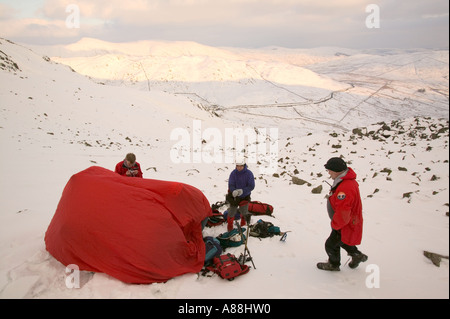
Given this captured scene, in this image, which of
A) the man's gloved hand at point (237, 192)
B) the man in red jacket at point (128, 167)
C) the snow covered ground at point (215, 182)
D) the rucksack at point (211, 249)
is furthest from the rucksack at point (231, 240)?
the man in red jacket at point (128, 167)

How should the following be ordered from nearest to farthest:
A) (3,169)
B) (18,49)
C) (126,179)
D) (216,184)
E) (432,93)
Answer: (126,179), (3,169), (216,184), (18,49), (432,93)

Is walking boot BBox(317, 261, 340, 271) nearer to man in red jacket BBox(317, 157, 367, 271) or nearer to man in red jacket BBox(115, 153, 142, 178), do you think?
man in red jacket BBox(317, 157, 367, 271)

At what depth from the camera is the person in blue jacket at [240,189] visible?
5.97 metres

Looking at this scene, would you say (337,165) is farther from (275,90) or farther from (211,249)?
(275,90)

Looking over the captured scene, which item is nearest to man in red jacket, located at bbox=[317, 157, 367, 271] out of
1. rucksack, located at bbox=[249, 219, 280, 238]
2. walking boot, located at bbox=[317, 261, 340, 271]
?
walking boot, located at bbox=[317, 261, 340, 271]

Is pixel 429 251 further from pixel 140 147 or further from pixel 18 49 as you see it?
pixel 18 49

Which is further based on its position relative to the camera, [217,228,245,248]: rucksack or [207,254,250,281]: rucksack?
[217,228,245,248]: rucksack

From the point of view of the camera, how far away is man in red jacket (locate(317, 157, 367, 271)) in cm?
369

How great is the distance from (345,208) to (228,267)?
2.10 m

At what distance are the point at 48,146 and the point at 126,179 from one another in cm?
888

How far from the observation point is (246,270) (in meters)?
4.31

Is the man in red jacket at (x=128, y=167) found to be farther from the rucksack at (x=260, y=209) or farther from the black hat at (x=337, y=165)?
the black hat at (x=337, y=165)

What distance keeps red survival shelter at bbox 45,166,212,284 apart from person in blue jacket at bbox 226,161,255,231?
1463 mm

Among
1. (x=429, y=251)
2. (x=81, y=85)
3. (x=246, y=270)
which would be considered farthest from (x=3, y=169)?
(x=81, y=85)
